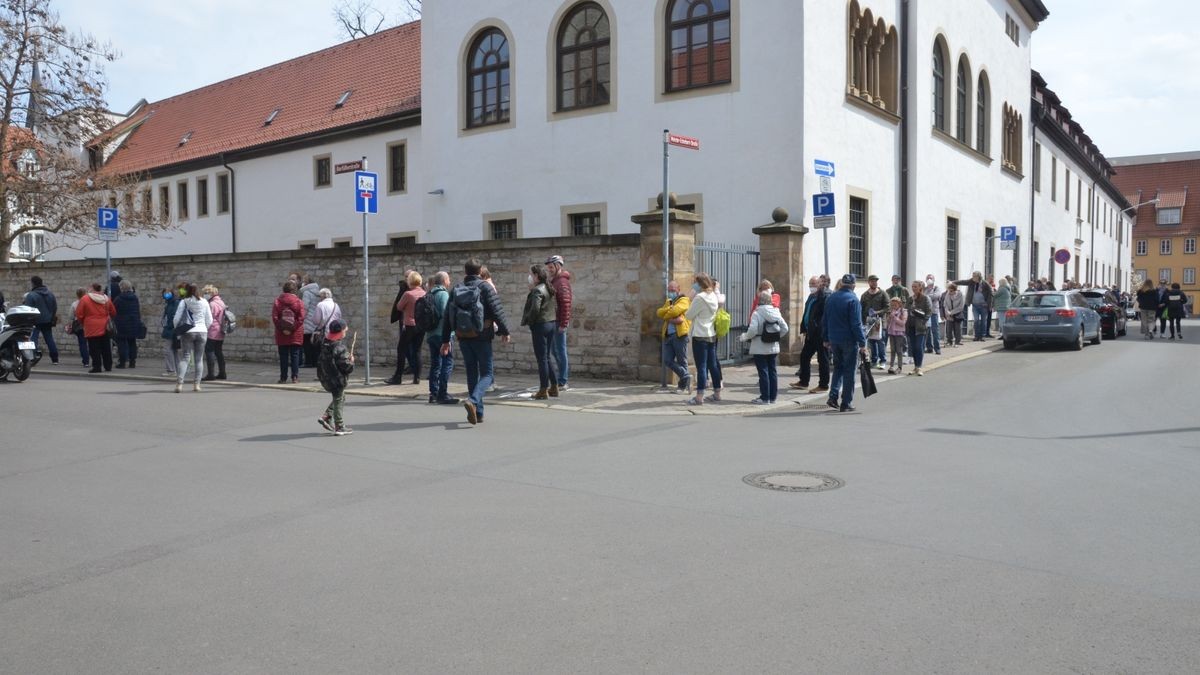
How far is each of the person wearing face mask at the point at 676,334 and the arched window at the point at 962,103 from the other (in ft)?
56.0

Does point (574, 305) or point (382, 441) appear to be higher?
point (574, 305)

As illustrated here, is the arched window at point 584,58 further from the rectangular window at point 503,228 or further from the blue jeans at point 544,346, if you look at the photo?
A: the blue jeans at point 544,346

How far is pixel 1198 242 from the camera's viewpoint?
8031 cm

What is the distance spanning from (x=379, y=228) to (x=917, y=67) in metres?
16.2

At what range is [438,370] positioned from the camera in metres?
12.3

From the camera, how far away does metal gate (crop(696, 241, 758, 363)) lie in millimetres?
15859

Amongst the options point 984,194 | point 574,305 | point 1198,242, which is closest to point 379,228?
point 574,305

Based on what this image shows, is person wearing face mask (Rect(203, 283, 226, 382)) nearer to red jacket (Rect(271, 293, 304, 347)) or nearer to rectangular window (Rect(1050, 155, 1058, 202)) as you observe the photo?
red jacket (Rect(271, 293, 304, 347))

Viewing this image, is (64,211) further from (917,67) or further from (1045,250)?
(1045,250)

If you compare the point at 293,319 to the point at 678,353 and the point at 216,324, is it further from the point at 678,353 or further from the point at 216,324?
the point at 678,353

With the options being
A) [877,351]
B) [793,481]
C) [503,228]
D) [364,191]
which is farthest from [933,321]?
[793,481]

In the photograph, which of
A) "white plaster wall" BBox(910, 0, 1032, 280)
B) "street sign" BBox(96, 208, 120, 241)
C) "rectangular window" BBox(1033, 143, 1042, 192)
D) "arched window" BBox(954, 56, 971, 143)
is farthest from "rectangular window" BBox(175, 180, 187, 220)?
"rectangular window" BBox(1033, 143, 1042, 192)

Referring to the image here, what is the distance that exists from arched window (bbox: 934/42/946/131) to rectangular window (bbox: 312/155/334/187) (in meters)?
18.9

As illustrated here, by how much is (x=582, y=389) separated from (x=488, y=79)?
37.2ft
